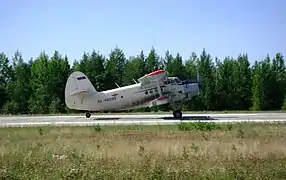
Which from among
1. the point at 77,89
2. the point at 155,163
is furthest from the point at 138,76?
the point at 155,163

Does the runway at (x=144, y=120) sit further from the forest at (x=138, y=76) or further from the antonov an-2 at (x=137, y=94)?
the forest at (x=138, y=76)

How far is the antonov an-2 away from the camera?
39.0 metres

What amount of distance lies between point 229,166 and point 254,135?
11.7 m

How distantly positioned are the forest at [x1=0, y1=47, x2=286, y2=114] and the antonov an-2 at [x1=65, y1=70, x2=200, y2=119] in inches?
1296

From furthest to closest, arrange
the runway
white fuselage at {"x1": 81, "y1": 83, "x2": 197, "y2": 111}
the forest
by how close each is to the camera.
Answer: the forest
white fuselage at {"x1": 81, "y1": 83, "x2": 197, "y2": 111}
the runway

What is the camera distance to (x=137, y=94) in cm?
3988

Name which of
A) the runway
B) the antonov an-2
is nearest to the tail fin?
the antonov an-2

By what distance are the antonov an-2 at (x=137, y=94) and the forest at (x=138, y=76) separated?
108 feet

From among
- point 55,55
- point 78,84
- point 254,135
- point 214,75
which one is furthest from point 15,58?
point 254,135

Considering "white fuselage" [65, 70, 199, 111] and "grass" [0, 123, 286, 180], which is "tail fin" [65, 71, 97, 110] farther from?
"grass" [0, 123, 286, 180]

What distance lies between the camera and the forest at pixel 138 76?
77.7 metres

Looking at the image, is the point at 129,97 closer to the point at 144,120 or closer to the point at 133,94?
the point at 133,94

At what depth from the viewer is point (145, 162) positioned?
1245cm

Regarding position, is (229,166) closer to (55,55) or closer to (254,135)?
(254,135)
